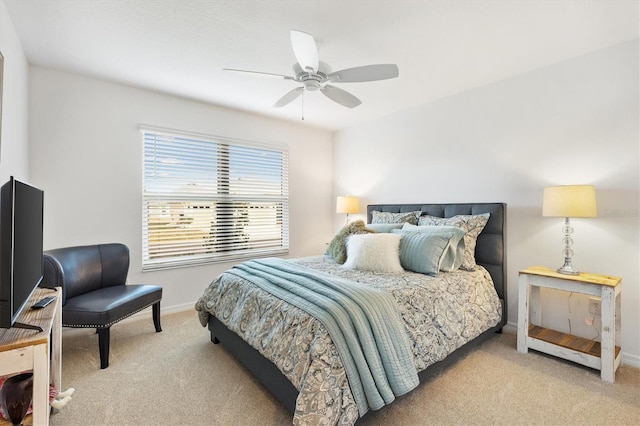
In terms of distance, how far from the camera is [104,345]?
7.39ft

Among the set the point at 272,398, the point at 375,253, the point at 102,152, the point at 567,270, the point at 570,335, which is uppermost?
the point at 102,152

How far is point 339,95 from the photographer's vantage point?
8.14 feet

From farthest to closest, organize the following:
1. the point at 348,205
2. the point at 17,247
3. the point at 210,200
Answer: the point at 348,205
the point at 210,200
the point at 17,247

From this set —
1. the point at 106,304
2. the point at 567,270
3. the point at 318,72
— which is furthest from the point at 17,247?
the point at 567,270

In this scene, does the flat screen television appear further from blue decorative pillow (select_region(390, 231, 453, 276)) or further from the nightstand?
the nightstand

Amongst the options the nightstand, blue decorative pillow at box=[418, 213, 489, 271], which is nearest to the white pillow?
blue decorative pillow at box=[418, 213, 489, 271]

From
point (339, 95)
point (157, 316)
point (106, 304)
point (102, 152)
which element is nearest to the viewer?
point (106, 304)

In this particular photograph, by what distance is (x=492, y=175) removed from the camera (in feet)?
10.1

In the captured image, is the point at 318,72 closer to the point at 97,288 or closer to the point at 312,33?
the point at 312,33

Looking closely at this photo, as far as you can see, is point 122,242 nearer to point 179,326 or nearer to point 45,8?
point 179,326

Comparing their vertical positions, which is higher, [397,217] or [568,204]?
[568,204]

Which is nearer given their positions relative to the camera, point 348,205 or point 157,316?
point 157,316

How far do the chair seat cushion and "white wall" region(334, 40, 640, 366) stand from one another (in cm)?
318

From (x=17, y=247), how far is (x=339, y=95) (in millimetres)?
2218
